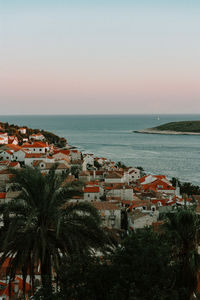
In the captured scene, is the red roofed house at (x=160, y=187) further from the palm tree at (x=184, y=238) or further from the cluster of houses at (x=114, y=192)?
the palm tree at (x=184, y=238)

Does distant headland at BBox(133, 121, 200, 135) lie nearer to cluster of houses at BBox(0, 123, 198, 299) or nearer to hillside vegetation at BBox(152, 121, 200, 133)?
hillside vegetation at BBox(152, 121, 200, 133)

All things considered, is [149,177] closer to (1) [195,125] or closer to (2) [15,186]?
(2) [15,186]

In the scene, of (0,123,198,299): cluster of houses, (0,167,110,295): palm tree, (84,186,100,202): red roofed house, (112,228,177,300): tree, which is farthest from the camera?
(84,186,100,202): red roofed house

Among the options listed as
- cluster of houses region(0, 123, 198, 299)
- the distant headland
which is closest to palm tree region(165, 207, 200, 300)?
cluster of houses region(0, 123, 198, 299)

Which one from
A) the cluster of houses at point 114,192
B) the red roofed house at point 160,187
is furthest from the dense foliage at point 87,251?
the red roofed house at point 160,187

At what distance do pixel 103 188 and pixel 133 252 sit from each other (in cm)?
2648

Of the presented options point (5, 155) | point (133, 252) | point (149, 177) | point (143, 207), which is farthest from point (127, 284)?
point (5, 155)

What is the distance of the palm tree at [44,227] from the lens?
27.1 ft

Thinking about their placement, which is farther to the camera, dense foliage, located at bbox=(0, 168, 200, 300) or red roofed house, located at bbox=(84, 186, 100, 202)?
red roofed house, located at bbox=(84, 186, 100, 202)

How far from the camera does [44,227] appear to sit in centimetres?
856

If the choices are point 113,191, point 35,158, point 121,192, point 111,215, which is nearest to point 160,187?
point 121,192

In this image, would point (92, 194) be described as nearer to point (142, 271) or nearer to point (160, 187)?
point (160, 187)

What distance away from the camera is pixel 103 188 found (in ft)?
111

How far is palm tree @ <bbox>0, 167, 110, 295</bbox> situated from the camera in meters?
8.27
